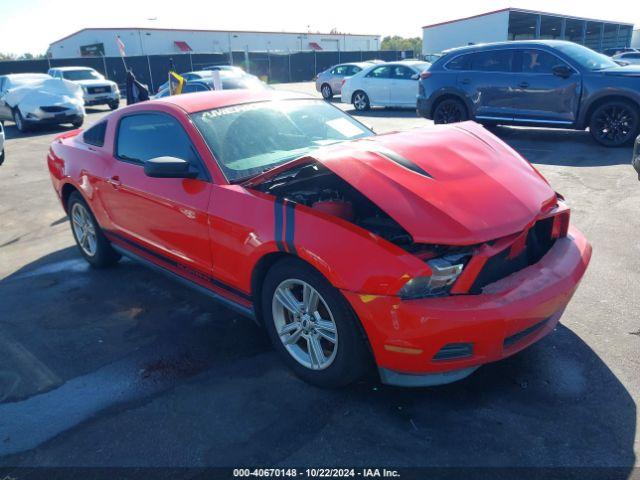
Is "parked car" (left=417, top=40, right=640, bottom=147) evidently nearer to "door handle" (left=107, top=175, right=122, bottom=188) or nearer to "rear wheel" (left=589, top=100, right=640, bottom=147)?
"rear wheel" (left=589, top=100, right=640, bottom=147)

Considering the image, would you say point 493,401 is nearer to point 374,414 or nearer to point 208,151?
point 374,414

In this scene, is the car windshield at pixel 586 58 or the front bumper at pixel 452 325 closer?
the front bumper at pixel 452 325

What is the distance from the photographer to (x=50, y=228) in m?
6.49

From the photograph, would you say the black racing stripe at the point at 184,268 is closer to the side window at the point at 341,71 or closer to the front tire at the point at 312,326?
the front tire at the point at 312,326

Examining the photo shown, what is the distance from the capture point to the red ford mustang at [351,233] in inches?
100

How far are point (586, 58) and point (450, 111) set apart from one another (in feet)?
8.47

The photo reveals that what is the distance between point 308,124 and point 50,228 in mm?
4099

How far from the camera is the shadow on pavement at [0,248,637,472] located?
2.47 meters

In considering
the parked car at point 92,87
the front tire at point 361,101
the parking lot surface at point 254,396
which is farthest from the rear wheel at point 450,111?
the parked car at point 92,87

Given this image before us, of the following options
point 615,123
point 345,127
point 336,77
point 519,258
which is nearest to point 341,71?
point 336,77

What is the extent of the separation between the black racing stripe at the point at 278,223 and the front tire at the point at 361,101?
13762 millimetres

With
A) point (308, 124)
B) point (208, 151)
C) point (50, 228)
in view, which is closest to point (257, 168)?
point (208, 151)

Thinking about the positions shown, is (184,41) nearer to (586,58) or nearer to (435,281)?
(586,58)

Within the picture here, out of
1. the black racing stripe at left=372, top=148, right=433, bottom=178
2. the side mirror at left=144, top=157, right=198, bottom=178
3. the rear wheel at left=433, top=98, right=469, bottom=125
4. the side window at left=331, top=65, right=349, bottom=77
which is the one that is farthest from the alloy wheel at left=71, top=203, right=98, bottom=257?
the side window at left=331, top=65, right=349, bottom=77
